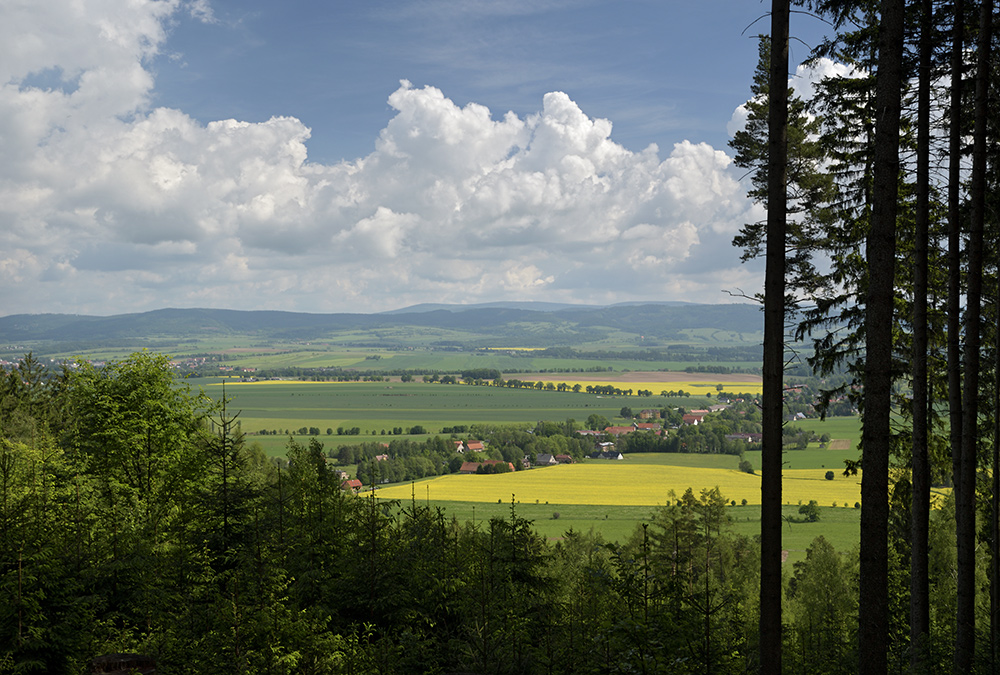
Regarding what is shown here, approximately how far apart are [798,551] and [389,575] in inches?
1853

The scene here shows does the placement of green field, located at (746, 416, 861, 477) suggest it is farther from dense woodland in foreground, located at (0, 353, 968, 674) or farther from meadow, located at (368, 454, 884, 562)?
dense woodland in foreground, located at (0, 353, 968, 674)

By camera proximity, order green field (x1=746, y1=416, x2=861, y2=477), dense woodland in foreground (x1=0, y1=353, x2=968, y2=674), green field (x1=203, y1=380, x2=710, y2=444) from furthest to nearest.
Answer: green field (x1=203, y1=380, x2=710, y2=444)
green field (x1=746, y1=416, x2=861, y2=477)
dense woodland in foreground (x1=0, y1=353, x2=968, y2=674)

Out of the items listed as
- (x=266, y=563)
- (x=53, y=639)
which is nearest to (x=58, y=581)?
(x=53, y=639)

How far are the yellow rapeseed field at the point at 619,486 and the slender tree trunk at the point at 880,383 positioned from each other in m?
51.8

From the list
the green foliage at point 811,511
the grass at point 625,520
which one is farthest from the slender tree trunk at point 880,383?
the green foliage at point 811,511

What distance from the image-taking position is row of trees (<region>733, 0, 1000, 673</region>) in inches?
278

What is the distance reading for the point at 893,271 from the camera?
7074 mm

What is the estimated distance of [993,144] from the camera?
11414mm

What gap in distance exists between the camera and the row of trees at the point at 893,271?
707 cm

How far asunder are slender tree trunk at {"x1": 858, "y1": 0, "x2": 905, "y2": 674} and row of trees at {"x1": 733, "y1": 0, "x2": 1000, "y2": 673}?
2 centimetres

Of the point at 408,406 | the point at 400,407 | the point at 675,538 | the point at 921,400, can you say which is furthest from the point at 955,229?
the point at 408,406

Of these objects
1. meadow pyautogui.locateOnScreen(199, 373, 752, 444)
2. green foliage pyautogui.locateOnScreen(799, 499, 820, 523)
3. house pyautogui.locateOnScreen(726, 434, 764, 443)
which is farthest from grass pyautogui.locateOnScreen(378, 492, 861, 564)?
meadow pyautogui.locateOnScreen(199, 373, 752, 444)

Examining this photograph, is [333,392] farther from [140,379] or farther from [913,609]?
[913,609]

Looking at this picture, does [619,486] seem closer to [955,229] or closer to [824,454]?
[824,454]
